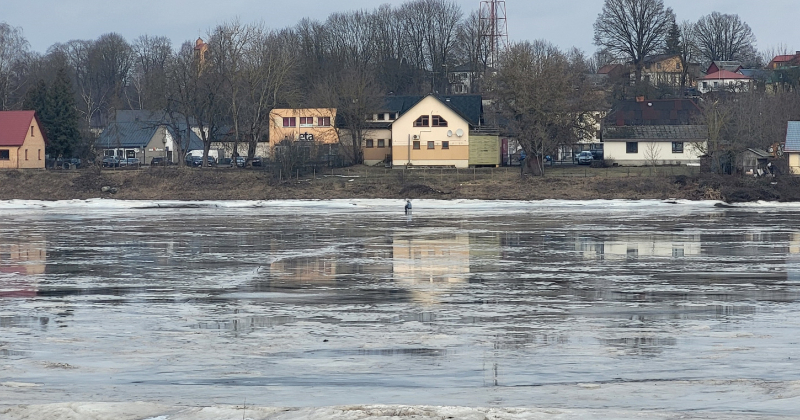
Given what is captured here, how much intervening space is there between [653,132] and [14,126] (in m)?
51.3

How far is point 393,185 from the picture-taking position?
6397cm

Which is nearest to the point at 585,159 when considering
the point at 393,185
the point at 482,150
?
the point at 482,150

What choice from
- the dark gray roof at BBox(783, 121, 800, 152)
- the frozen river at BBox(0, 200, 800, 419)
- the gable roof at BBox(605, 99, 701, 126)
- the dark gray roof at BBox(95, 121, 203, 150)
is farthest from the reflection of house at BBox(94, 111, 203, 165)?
the frozen river at BBox(0, 200, 800, 419)

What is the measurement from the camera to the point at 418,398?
11352 millimetres

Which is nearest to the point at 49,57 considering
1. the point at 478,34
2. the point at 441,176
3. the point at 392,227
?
the point at 478,34

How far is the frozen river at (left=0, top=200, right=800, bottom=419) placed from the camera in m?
11.9

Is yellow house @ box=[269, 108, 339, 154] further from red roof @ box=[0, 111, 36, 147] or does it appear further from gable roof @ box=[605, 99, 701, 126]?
gable roof @ box=[605, 99, 701, 126]

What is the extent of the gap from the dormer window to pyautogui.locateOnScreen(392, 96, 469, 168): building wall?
0.29 metres

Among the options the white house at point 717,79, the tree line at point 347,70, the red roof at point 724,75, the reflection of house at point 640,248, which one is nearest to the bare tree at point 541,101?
the tree line at point 347,70

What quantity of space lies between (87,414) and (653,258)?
1971 cm

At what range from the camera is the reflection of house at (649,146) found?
80.0 m

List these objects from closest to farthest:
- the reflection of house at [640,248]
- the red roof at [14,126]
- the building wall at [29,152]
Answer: the reflection of house at [640,248], the red roof at [14,126], the building wall at [29,152]

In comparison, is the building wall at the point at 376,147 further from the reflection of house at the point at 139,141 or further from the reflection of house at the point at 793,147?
the reflection of house at the point at 793,147

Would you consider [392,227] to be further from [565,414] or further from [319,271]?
[565,414]
